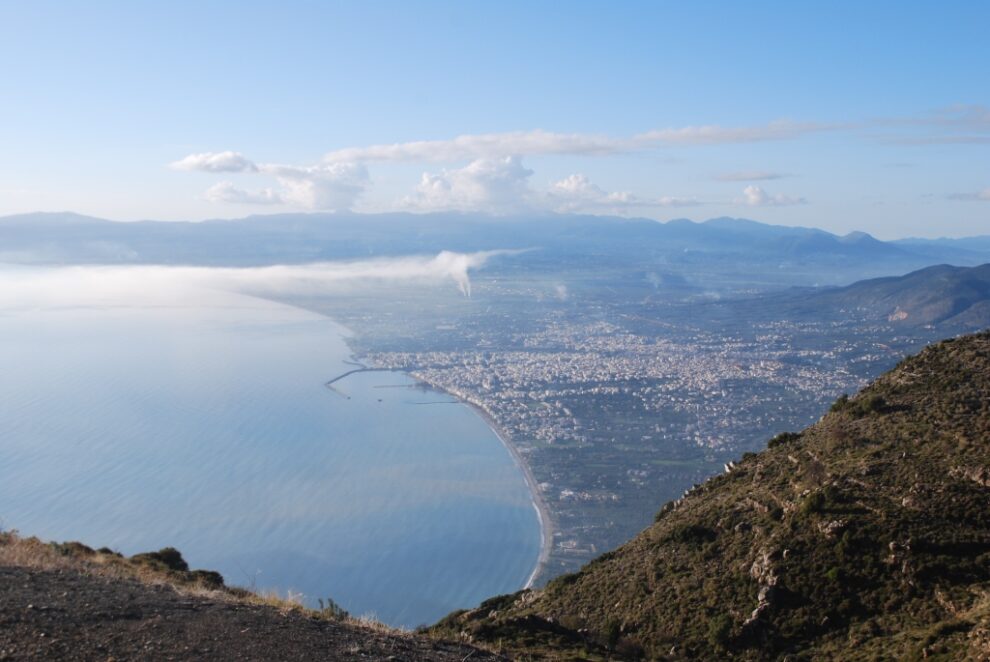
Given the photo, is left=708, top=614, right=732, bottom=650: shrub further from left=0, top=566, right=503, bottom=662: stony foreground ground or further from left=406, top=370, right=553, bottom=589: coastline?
left=406, top=370, right=553, bottom=589: coastline

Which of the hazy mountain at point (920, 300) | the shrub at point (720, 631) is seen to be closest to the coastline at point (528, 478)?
the shrub at point (720, 631)

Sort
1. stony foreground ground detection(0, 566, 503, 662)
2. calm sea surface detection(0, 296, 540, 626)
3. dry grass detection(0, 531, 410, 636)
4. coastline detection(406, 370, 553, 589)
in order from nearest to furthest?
stony foreground ground detection(0, 566, 503, 662), dry grass detection(0, 531, 410, 636), coastline detection(406, 370, 553, 589), calm sea surface detection(0, 296, 540, 626)

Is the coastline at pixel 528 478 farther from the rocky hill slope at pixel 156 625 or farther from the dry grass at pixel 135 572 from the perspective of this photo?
the rocky hill slope at pixel 156 625

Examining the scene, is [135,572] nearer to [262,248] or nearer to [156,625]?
[156,625]

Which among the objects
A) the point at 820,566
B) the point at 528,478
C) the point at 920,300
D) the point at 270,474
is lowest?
the point at 270,474

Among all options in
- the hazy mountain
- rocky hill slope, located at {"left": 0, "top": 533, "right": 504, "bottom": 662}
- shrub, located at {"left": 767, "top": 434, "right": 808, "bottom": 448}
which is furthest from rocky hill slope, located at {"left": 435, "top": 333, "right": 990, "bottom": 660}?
the hazy mountain

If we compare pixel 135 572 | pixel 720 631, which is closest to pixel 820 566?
pixel 720 631
